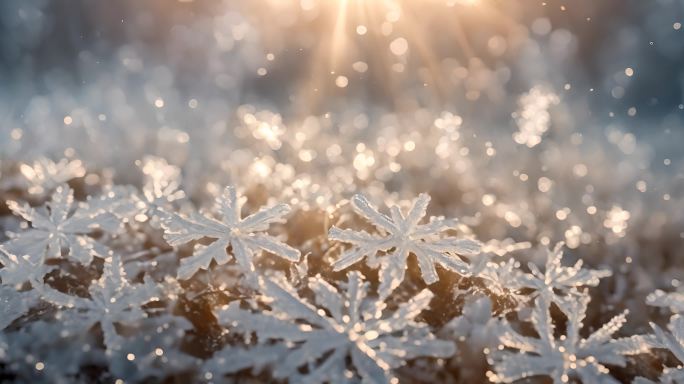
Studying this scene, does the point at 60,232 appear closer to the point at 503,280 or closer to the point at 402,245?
the point at 402,245

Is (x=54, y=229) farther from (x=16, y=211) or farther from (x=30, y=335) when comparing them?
(x=30, y=335)

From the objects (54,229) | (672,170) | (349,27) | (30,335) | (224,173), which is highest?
(349,27)

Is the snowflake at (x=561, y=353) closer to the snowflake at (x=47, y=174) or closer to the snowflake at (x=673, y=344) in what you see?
the snowflake at (x=673, y=344)

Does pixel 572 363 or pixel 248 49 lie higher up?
pixel 248 49

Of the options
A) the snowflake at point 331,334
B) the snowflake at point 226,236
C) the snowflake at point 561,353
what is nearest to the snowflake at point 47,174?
the snowflake at point 226,236

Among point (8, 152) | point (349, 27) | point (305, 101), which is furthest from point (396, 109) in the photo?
point (8, 152)

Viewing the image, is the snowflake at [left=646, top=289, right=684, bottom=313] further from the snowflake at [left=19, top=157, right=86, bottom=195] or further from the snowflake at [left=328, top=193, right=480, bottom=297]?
the snowflake at [left=19, top=157, right=86, bottom=195]

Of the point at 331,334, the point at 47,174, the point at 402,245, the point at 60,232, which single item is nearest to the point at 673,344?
the point at 402,245
